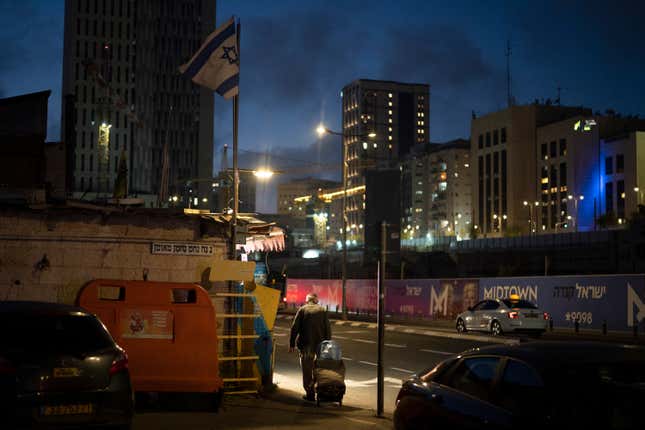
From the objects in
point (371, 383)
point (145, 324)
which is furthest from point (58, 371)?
point (371, 383)

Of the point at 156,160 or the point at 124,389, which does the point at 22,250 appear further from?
the point at 156,160

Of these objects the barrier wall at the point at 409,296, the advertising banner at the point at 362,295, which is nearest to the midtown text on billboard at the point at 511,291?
the barrier wall at the point at 409,296

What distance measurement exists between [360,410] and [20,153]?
887 centimetres

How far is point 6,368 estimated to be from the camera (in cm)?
764

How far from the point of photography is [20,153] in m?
15.6

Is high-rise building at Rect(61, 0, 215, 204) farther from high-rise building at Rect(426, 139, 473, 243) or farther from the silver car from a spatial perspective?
the silver car

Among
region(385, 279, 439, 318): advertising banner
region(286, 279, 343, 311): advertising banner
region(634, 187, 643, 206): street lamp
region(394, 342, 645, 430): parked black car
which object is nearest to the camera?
region(394, 342, 645, 430): parked black car

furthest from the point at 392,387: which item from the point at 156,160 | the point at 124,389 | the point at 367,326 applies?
the point at 156,160

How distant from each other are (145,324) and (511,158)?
12799cm

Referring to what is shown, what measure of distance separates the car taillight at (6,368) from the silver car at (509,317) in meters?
23.8

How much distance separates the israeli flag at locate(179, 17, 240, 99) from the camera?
14.6 meters

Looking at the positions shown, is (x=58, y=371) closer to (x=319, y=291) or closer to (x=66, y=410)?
(x=66, y=410)

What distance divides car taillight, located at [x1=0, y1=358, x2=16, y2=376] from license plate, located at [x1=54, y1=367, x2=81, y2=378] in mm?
418

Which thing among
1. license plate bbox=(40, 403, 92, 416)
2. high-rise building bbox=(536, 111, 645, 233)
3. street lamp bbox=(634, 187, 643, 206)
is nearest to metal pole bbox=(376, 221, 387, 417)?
license plate bbox=(40, 403, 92, 416)
